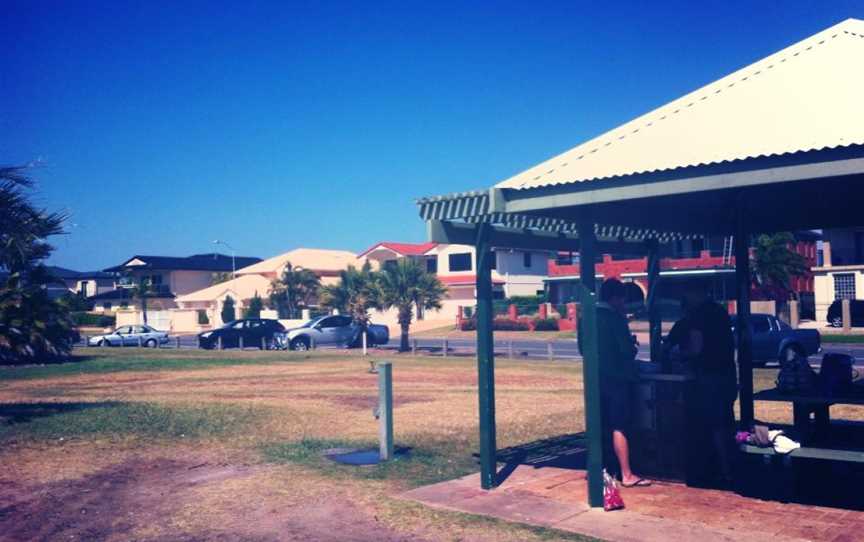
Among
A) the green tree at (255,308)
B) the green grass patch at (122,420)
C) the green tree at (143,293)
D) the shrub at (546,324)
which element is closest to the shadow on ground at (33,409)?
the green grass patch at (122,420)

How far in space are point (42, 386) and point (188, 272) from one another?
68770mm

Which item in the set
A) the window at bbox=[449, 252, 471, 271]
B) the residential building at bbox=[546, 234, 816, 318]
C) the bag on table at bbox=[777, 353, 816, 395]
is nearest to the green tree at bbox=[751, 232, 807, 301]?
the residential building at bbox=[546, 234, 816, 318]

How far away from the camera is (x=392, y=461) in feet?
31.4

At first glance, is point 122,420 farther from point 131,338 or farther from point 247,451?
point 131,338

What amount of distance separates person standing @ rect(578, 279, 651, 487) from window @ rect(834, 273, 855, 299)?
156 ft

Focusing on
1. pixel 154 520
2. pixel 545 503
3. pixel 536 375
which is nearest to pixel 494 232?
pixel 545 503

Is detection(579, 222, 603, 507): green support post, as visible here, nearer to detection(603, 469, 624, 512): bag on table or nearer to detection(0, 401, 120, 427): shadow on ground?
detection(603, 469, 624, 512): bag on table

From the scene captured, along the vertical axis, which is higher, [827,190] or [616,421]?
[827,190]

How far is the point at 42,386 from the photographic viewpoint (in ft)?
66.6

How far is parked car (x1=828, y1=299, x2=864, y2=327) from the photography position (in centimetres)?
4141

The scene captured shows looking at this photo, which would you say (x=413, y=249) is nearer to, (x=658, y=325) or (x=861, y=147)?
(x=658, y=325)

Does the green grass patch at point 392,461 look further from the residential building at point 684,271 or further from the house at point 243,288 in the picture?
the house at point 243,288

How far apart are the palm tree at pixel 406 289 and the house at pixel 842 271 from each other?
91.3 feet

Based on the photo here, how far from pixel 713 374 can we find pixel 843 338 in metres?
32.6
